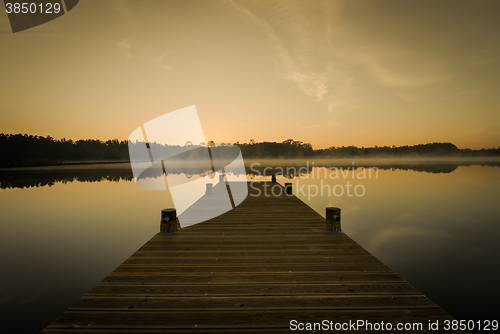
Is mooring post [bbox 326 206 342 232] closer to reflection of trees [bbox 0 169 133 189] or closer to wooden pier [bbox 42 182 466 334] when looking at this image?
wooden pier [bbox 42 182 466 334]

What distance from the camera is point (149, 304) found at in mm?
2428

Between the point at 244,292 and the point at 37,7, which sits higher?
the point at 37,7

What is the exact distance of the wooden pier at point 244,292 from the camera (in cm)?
217

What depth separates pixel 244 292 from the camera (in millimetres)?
2662

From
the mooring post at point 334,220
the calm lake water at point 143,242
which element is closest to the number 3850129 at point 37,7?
the calm lake water at point 143,242

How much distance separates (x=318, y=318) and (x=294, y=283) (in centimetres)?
64

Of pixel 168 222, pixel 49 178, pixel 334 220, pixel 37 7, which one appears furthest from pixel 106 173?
pixel 334 220

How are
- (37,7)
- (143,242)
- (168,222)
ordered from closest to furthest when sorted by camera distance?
(168,222) → (37,7) → (143,242)

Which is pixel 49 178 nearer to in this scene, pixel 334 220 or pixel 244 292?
pixel 334 220

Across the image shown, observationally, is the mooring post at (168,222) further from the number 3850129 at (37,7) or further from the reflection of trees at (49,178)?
the reflection of trees at (49,178)

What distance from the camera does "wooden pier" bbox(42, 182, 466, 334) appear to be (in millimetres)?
2168

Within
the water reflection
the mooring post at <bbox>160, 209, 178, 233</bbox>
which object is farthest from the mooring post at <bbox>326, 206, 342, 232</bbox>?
the water reflection

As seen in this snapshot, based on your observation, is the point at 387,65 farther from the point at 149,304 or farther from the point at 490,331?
the point at 149,304

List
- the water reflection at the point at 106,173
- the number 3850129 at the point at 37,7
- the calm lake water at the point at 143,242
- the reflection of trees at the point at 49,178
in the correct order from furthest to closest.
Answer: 1. the water reflection at the point at 106,173
2. the reflection of trees at the point at 49,178
3. the number 3850129 at the point at 37,7
4. the calm lake water at the point at 143,242
